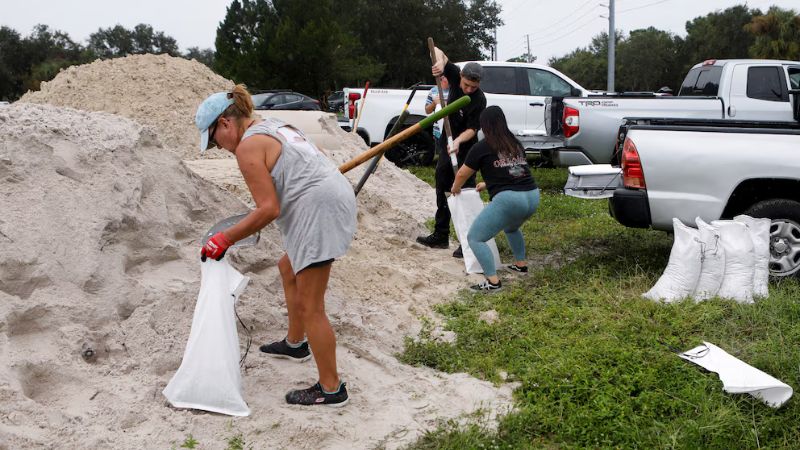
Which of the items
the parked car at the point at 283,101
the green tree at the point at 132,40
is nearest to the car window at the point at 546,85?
the parked car at the point at 283,101

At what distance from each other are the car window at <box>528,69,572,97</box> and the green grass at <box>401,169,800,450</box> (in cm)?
673

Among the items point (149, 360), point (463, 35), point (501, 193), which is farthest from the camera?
point (463, 35)

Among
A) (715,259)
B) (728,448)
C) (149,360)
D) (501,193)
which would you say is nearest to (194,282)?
(149,360)

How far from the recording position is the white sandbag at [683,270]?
562cm

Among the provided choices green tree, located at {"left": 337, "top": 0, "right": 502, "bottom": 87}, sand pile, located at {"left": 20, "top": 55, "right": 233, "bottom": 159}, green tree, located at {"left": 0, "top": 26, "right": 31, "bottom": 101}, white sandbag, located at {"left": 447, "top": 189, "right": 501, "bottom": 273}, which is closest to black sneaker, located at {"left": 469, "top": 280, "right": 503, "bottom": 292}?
white sandbag, located at {"left": 447, "top": 189, "right": 501, "bottom": 273}

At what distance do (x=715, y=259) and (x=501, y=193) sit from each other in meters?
1.73

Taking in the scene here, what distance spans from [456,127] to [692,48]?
51386 millimetres

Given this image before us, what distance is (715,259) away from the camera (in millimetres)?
5637

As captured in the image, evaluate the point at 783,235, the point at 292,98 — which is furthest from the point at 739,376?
the point at 292,98

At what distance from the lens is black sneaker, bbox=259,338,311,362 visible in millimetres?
4500

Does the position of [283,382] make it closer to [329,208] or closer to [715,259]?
[329,208]

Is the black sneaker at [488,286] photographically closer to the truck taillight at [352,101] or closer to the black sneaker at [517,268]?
the black sneaker at [517,268]

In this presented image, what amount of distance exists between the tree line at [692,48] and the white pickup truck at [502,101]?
29628 millimetres

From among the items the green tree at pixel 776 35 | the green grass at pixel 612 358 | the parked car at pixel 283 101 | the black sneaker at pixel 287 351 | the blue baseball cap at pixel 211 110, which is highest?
Result: the green tree at pixel 776 35
